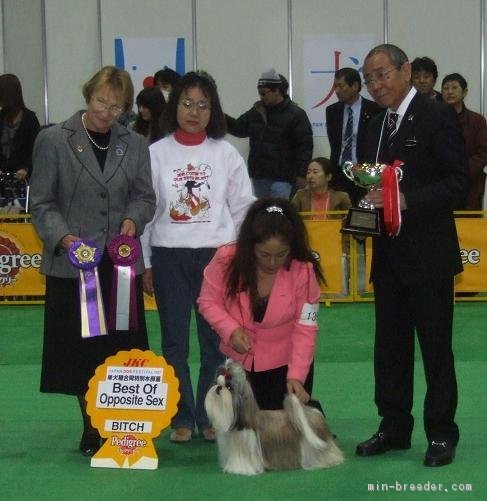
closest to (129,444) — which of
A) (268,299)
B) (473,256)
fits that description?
(268,299)

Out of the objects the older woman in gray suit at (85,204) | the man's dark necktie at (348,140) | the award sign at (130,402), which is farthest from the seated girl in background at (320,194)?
the award sign at (130,402)

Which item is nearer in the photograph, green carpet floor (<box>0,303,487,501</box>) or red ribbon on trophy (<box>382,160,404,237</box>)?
green carpet floor (<box>0,303,487,501</box>)

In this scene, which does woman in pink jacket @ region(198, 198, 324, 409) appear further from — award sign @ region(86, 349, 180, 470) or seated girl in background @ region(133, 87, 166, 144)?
seated girl in background @ region(133, 87, 166, 144)

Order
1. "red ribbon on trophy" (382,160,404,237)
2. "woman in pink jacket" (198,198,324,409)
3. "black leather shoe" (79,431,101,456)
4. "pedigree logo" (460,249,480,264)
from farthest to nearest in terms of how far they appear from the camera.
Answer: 1. "pedigree logo" (460,249,480,264)
2. "black leather shoe" (79,431,101,456)
3. "woman in pink jacket" (198,198,324,409)
4. "red ribbon on trophy" (382,160,404,237)

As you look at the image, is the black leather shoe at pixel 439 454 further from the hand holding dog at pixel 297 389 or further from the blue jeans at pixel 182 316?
the blue jeans at pixel 182 316

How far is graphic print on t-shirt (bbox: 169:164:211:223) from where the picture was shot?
4.38 meters

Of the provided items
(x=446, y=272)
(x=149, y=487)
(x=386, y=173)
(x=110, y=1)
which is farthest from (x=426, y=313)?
(x=110, y=1)

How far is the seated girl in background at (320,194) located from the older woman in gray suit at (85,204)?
14.2ft

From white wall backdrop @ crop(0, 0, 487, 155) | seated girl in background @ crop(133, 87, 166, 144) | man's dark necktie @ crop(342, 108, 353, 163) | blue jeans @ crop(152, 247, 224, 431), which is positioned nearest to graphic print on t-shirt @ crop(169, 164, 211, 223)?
blue jeans @ crop(152, 247, 224, 431)

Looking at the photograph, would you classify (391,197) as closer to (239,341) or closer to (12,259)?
(239,341)

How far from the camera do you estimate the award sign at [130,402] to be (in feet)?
13.2

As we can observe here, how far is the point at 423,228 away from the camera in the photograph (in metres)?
3.97

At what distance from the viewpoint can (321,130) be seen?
36.0 feet

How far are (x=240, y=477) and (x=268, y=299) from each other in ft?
2.25
